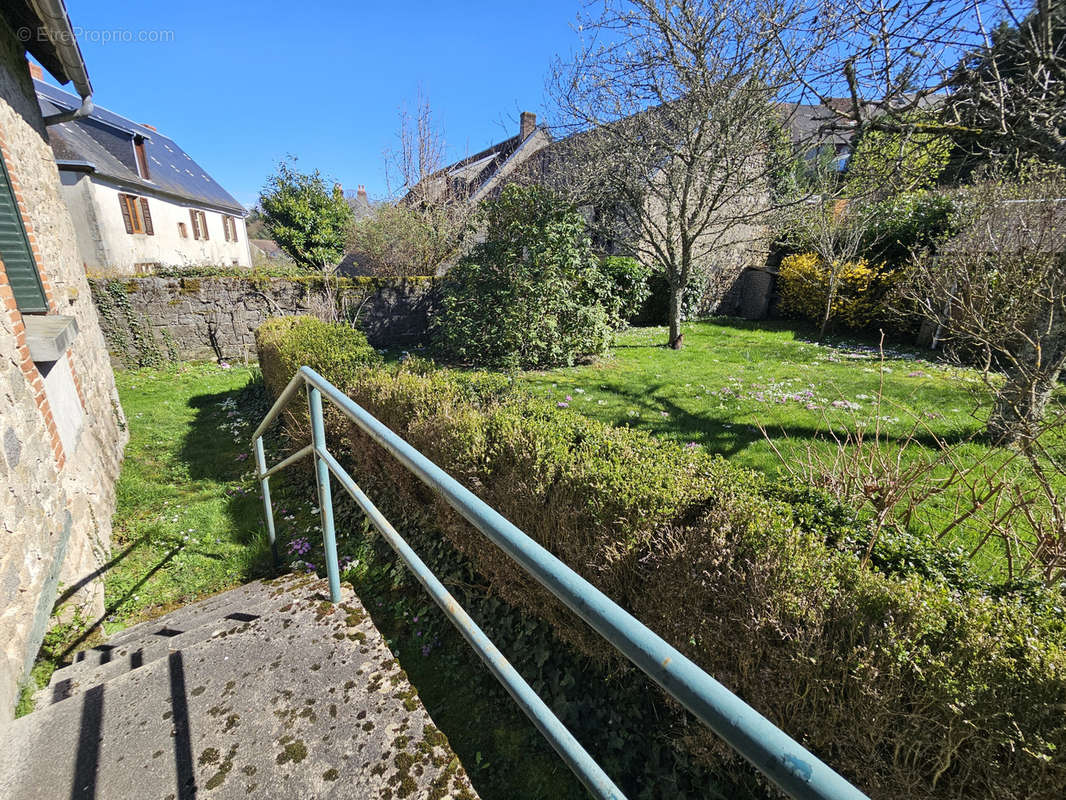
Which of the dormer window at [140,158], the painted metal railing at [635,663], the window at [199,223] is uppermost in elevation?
the dormer window at [140,158]

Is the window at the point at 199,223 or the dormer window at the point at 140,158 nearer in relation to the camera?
the dormer window at the point at 140,158

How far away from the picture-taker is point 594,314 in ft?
28.8

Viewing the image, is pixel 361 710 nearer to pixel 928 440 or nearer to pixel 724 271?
pixel 928 440

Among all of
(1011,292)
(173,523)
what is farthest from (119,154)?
(1011,292)

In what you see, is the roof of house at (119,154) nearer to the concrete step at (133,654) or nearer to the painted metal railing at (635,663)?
the concrete step at (133,654)

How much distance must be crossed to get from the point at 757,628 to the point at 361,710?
1.36 meters

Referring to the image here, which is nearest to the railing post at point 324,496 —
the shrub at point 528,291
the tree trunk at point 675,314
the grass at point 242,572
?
the grass at point 242,572

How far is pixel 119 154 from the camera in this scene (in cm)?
A: 2023

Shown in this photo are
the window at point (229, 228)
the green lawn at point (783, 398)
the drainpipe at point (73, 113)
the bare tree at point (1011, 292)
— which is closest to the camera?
the bare tree at point (1011, 292)

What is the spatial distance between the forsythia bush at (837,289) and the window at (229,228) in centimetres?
3086

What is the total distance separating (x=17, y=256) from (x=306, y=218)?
17186 millimetres

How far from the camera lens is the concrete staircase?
52.1 inches

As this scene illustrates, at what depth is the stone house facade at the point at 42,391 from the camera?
7.19 feet

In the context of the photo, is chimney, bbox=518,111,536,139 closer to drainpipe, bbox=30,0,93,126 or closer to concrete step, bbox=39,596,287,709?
drainpipe, bbox=30,0,93,126
